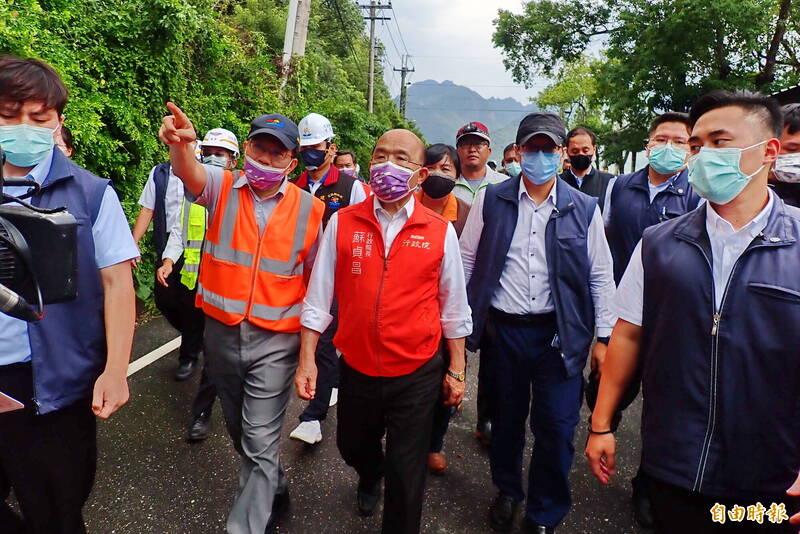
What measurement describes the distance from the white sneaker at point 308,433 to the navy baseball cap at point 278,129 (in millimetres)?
1908

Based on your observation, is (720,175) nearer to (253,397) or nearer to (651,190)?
(651,190)

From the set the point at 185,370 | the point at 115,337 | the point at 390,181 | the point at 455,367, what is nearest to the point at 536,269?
the point at 455,367

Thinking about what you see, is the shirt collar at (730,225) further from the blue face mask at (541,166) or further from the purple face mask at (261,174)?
the purple face mask at (261,174)

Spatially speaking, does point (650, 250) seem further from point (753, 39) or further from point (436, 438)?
point (753, 39)

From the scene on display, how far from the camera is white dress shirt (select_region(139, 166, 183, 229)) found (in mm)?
3895

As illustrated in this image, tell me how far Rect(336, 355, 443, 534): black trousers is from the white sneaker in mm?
981

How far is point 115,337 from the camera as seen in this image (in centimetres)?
181

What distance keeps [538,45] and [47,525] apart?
19.6 meters

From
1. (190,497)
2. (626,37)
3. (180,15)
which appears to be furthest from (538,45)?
(190,497)

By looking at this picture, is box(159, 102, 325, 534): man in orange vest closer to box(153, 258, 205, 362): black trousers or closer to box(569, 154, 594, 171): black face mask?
box(153, 258, 205, 362): black trousers

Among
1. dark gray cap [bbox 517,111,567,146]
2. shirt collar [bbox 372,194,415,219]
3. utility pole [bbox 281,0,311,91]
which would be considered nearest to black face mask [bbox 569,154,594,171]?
dark gray cap [bbox 517,111,567,146]

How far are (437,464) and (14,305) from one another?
2.62 m

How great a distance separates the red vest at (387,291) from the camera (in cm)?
222

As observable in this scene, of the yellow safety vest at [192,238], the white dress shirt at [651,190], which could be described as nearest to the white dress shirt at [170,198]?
the yellow safety vest at [192,238]
